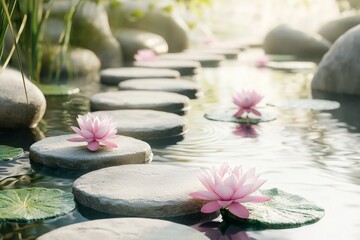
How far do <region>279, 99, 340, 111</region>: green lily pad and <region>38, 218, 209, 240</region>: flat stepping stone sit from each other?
100 inches

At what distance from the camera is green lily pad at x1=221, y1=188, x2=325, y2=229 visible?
1.85 meters

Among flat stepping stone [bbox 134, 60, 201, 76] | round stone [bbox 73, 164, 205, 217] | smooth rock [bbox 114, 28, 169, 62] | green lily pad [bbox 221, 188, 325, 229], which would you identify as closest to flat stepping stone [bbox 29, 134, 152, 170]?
round stone [bbox 73, 164, 205, 217]

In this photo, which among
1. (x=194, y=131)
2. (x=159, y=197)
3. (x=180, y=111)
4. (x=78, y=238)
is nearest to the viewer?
(x=78, y=238)

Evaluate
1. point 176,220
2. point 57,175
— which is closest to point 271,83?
point 57,175

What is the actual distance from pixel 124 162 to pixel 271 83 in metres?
3.26

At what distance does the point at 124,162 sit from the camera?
2484 mm

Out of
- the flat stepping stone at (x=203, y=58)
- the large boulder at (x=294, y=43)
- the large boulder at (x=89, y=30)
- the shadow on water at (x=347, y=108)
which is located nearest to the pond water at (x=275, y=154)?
the shadow on water at (x=347, y=108)

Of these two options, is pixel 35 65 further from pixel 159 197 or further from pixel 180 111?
pixel 159 197

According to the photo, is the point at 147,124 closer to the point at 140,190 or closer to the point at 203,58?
the point at 140,190

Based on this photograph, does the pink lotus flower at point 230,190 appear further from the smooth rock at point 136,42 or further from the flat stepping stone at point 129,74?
the smooth rock at point 136,42

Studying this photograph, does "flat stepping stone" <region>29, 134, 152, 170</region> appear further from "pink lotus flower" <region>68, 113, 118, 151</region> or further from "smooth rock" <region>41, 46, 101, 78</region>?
"smooth rock" <region>41, 46, 101, 78</region>

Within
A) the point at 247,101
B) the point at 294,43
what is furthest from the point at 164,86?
the point at 294,43

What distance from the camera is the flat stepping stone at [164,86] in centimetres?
453

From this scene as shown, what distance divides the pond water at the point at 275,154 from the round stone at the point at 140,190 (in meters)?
0.10
